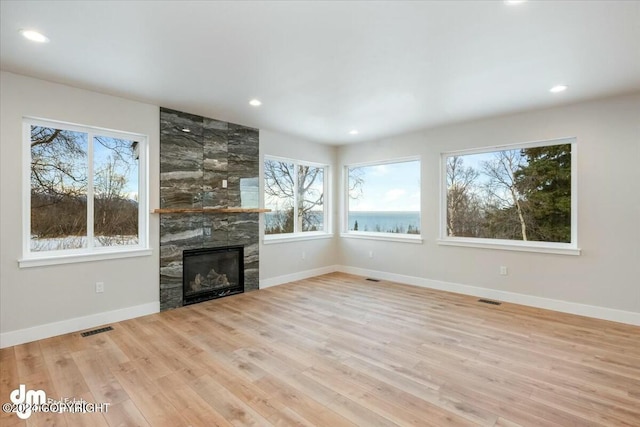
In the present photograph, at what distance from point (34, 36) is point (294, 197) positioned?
13.4 feet

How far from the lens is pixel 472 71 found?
9.77 ft

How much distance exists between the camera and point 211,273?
4.62 meters

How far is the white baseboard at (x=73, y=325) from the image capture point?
2984 mm

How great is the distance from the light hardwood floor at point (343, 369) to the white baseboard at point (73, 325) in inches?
4.7

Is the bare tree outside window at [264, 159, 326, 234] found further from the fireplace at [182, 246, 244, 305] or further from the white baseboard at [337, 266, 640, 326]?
the white baseboard at [337, 266, 640, 326]

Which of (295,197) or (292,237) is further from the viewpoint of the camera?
(295,197)

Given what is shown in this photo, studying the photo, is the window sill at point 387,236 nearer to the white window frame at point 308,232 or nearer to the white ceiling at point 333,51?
the white window frame at point 308,232

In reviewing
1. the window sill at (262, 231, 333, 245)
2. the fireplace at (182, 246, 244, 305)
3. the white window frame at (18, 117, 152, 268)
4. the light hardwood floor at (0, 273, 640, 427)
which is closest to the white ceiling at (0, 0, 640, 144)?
the white window frame at (18, 117, 152, 268)

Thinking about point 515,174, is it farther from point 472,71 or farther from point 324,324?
point 324,324

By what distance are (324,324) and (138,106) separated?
3.49m

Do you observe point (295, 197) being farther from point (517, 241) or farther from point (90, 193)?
point (517, 241)

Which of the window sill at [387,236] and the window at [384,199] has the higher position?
the window at [384,199]

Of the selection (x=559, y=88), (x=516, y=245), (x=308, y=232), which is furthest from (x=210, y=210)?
(x=559, y=88)

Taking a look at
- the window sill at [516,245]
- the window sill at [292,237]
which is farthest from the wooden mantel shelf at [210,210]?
the window sill at [516,245]
